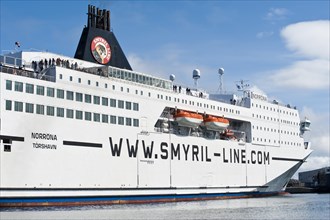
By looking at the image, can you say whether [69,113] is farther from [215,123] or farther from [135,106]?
[215,123]

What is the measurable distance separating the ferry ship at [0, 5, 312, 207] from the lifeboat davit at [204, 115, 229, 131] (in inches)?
4.2

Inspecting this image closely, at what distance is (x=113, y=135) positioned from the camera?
36.5 metres

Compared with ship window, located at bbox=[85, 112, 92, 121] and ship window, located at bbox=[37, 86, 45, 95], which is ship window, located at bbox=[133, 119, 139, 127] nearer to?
ship window, located at bbox=[85, 112, 92, 121]

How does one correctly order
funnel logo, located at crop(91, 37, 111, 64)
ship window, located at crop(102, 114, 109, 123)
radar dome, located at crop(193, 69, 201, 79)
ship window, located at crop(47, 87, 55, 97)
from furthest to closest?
radar dome, located at crop(193, 69, 201, 79)
funnel logo, located at crop(91, 37, 111, 64)
ship window, located at crop(102, 114, 109, 123)
ship window, located at crop(47, 87, 55, 97)

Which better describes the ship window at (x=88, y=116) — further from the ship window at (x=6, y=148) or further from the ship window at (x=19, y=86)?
the ship window at (x=6, y=148)

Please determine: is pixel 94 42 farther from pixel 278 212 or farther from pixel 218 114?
pixel 278 212

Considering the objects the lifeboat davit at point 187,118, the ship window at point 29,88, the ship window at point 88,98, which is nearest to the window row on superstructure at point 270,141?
the lifeboat davit at point 187,118

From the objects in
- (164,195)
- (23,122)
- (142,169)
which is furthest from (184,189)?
(23,122)

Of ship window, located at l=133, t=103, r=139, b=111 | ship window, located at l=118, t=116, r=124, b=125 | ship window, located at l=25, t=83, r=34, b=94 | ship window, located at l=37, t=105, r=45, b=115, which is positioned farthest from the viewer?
ship window, located at l=133, t=103, r=139, b=111

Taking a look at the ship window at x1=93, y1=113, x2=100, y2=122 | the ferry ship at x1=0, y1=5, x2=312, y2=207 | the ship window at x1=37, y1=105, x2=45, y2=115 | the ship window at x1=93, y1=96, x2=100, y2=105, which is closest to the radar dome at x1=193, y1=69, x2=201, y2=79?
the ferry ship at x1=0, y1=5, x2=312, y2=207

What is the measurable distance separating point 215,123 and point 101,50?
1216 centimetres

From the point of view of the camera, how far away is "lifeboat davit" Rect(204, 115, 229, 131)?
45562 millimetres

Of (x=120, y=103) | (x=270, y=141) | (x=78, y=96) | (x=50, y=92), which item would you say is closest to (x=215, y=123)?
(x=270, y=141)

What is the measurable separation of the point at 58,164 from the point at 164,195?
1078 centimetres
